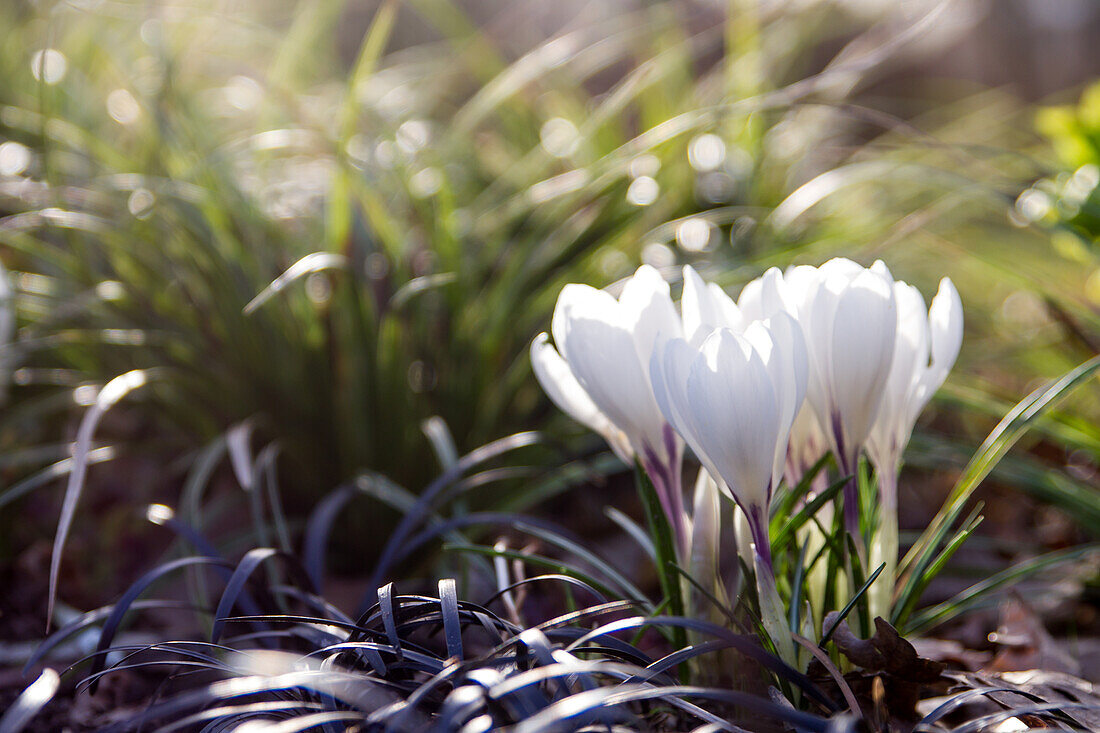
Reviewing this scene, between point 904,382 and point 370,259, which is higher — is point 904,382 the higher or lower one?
the lower one

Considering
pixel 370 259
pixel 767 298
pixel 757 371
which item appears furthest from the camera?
pixel 370 259

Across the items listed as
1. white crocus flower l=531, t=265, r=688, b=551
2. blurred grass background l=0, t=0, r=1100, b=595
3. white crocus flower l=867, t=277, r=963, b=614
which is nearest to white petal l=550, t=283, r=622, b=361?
white crocus flower l=531, t=265, r=688, b=551

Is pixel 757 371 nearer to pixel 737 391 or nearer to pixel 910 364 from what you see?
pixel 737 391

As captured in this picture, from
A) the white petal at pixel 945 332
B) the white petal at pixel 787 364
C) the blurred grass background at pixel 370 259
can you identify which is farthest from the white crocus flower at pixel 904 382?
the blurred grass background at pixel 370 259

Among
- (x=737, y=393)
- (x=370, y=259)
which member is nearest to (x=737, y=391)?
(x=737, y=393)

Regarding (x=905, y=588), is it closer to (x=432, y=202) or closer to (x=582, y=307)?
(x=582, y=307)

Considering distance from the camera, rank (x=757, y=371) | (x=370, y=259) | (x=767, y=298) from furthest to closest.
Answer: (x=370, y=259) < (x=767, y=298) < (x=757, y=371)

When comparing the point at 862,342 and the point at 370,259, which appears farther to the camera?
the point at 370,259

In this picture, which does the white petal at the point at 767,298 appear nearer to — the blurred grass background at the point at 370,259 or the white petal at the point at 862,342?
the white petal at the point at 862,342

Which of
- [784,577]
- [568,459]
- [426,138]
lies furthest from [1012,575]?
[426,138]
